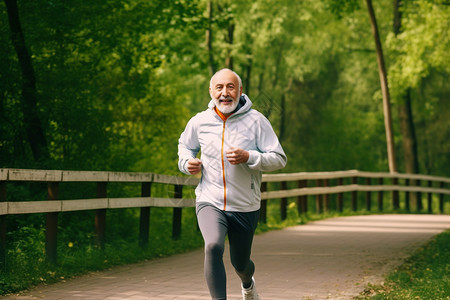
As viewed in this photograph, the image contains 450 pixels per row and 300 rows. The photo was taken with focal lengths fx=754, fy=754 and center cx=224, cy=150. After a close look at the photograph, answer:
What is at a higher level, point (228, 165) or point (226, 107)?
point (226, 107)

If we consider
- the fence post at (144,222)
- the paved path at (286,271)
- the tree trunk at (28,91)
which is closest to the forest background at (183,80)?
the tree trunk at (28,91)

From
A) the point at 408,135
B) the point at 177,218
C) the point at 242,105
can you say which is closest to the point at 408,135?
the point at 408,135

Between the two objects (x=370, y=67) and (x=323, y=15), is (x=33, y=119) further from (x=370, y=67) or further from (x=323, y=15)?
(x=370, y=67)

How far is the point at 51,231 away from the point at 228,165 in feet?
12.7

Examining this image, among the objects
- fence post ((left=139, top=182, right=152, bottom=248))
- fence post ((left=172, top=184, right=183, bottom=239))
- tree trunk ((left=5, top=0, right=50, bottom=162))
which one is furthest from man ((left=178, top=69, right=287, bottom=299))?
tree trunk ((left=5, top=0, right=50, bottom=162))

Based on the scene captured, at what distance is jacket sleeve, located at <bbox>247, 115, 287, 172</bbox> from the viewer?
5828mm

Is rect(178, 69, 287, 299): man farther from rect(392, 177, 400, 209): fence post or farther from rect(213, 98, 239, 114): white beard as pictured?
rect(392, 177, 400, 209): fence post

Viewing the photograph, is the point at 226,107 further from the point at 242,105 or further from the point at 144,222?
the point at 144,222

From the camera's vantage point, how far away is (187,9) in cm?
1780

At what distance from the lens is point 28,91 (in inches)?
475

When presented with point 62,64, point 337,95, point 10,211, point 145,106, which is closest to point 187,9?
point 145,106

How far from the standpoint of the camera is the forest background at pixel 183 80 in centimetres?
1249

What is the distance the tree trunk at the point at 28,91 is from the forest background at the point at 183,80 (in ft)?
0.06

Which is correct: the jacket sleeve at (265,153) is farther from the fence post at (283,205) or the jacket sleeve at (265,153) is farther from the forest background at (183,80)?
the fence post at (283,205)
